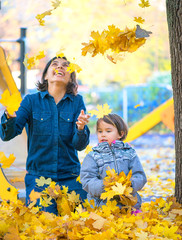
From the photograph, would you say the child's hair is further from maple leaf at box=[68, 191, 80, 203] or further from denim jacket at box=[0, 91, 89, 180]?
maple leaf at box=[68, 191, 80, 203]

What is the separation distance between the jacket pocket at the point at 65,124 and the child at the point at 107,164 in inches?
18.8

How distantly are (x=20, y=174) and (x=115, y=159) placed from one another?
1861 mm

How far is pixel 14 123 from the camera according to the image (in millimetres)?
2922

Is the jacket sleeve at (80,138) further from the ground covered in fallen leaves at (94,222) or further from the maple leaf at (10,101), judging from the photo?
the maple leaf at (10,101)

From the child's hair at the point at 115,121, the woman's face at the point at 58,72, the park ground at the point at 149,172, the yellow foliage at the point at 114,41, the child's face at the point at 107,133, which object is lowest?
the park ground at the point at 149,172

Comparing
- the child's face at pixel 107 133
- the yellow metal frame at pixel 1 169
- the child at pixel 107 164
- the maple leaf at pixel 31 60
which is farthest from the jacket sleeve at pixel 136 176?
the yellow metal frame at pixel 1 169

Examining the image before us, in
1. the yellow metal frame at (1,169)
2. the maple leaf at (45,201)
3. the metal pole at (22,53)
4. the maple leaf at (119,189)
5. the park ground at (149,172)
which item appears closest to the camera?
the maple leaf at (119,189)

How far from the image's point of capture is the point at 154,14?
15.7 m

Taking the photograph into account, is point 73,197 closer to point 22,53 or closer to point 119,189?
point 119,189

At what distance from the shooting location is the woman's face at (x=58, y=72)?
3311mm

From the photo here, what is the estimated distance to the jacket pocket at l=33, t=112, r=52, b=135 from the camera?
327 centimetres

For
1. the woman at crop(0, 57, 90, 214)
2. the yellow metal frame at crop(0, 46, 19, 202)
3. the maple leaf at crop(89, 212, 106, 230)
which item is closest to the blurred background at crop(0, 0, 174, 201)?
the yellow metal frame at crop(0, 46, 19, 202)

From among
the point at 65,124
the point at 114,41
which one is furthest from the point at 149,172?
the point at 114,41

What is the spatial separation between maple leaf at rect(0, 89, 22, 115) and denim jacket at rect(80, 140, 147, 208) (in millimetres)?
646
